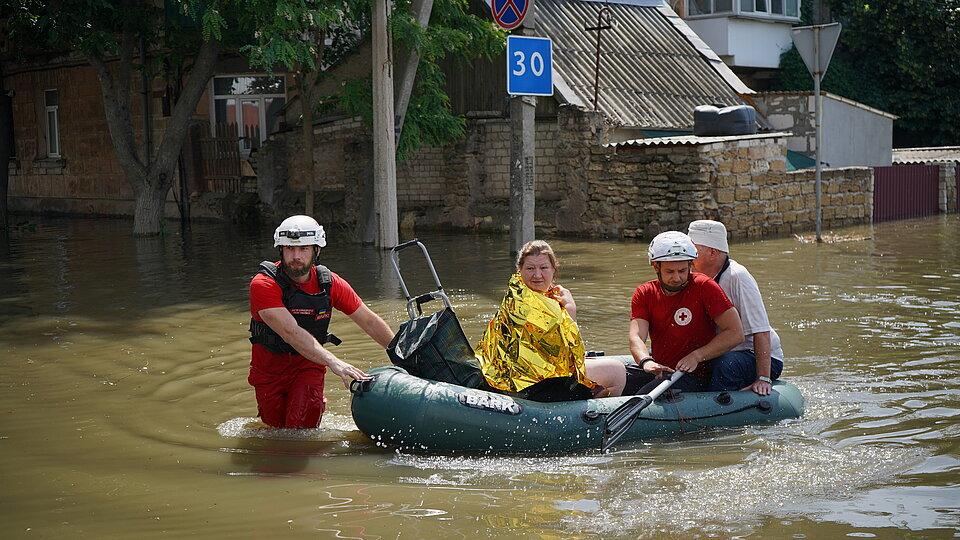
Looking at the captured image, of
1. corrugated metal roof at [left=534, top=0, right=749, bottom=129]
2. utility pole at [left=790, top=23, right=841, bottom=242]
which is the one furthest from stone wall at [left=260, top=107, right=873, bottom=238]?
utility pole at [left=790, top=23, right=841, bottom=242]

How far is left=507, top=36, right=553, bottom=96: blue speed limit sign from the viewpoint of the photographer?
14.7 metres

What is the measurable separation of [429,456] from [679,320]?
5.67 feet

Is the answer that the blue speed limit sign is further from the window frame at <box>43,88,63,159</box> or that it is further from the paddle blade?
the window frame at <box>43,88,63,159</box>

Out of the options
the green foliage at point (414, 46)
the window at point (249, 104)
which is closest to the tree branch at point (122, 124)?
the window at point (249, 104)

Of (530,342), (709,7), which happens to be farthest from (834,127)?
(530,342)

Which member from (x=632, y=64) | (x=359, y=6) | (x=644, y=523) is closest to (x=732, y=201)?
(x=632, y=64)

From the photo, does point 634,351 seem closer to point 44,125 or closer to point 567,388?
point 567,388

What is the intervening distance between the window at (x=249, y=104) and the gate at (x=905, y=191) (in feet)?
39.5

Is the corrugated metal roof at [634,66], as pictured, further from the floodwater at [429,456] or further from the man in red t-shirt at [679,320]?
the man in red t-shirt at [679,320]

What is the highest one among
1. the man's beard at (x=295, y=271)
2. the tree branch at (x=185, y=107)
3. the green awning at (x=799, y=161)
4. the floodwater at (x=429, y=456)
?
the tree branch at (x=185, y=107)

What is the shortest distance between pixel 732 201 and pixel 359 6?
6317 millimetres

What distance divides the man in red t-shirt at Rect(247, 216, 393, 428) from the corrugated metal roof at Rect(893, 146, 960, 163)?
62.1 feet

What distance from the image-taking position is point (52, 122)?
98.6 feet

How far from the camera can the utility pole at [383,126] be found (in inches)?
661
